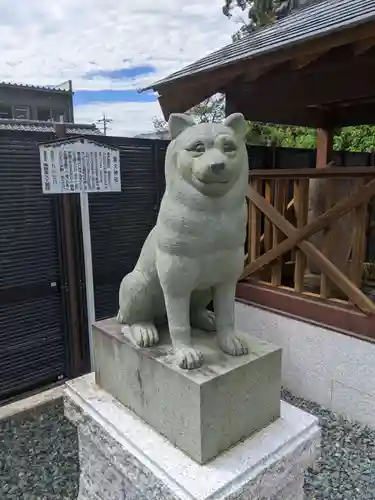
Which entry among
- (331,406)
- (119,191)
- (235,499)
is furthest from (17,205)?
(331,406)

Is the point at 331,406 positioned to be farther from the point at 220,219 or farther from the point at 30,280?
the point at 30,280

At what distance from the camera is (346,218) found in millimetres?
3016

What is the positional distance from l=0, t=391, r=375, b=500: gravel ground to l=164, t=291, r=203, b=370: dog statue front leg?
125 centimetres

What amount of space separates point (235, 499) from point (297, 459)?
42cm

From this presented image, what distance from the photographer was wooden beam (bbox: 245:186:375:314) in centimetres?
249

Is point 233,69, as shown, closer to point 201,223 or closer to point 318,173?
point 318,173

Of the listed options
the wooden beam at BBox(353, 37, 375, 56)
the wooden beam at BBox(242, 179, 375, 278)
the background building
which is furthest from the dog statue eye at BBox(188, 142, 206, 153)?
the background building

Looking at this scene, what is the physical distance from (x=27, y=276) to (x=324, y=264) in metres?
2.20

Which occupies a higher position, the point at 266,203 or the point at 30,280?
the point at 266,203

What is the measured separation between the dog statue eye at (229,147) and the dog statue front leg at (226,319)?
521 mm

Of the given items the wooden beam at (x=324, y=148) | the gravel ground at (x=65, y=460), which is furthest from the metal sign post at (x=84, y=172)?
the wooden beam at (x=324, y=148)

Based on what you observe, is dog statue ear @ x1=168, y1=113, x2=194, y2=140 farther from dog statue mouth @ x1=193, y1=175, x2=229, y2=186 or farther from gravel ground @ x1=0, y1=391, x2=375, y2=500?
gravel ground @ x1=0, y1=391, x2=375, y2=500

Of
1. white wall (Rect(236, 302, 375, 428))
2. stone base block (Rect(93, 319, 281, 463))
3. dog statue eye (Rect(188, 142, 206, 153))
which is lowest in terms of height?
white wall (Rect(236, 302, 375, 428))

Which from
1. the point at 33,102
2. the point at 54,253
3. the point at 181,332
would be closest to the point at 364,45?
the point at 181,332
